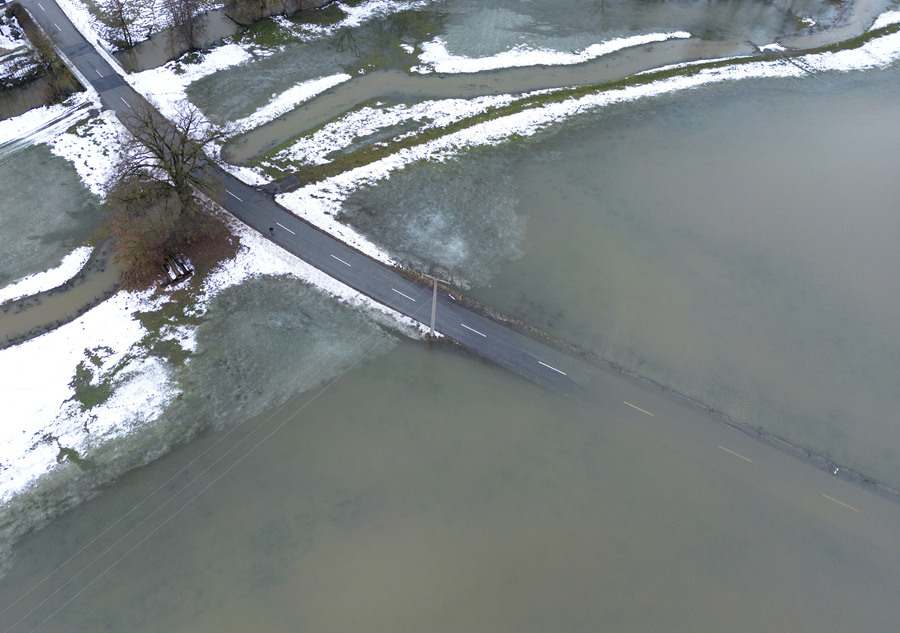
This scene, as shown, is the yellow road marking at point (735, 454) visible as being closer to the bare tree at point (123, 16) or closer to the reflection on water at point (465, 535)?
the reflection on water at point (465, 535)

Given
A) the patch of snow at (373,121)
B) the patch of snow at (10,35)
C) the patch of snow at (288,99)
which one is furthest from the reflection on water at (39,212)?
the patch of snow at (10,35)

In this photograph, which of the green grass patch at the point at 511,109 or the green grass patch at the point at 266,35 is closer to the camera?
the green grass patch at the point at 511,109


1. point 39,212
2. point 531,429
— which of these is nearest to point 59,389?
point 39,212

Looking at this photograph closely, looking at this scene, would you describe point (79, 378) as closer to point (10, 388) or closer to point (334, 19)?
point (10, 388)

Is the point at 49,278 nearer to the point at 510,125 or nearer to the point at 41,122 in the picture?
the point at 41,122

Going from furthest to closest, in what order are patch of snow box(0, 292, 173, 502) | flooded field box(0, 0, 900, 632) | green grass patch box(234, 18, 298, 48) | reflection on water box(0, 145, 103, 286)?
green grass patch box(234, 18, 298, 48), reflection on water box(0, 145, 103, 286), patch of snow box(0, 292, 173, 502), flooded field box(0, 0, 900, 632)

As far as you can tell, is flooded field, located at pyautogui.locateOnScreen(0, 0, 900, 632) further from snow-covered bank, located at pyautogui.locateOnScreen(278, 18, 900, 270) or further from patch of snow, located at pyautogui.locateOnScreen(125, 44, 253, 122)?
patch of snow, located at pyautogui.locateOnScreen(125, 44, 253, 122)

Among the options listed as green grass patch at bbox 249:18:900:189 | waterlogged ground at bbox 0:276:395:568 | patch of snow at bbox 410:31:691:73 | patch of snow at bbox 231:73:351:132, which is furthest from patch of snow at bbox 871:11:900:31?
waterlogged ground at bbox 0:276:395:568

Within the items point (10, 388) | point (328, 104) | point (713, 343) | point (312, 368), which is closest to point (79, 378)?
point (10, 388)
